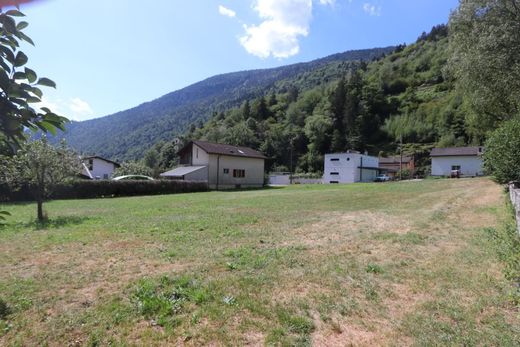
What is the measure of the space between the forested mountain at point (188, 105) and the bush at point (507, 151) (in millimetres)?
94632

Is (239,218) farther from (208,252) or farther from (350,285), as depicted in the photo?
(350,285)

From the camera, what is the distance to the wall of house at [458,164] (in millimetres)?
49750

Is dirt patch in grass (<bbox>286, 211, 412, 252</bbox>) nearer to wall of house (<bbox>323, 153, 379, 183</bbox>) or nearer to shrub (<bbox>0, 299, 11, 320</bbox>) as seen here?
shrub (<bbox>0, 299, 11, 320</bbox>)

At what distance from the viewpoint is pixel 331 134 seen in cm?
8825

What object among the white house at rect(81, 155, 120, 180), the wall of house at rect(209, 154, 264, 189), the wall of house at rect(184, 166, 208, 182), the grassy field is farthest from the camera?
the white house at rect(81, 155, 120, 180)

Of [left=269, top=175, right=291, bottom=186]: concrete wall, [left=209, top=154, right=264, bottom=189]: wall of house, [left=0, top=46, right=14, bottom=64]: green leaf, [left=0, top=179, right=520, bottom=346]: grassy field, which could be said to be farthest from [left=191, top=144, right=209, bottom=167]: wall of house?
[left=0, top=46, right=14, bottom=64]: green leaf

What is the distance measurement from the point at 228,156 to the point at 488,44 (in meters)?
27.3

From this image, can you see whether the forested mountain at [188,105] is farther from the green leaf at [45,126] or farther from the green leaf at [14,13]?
the green leaf at [45,126]

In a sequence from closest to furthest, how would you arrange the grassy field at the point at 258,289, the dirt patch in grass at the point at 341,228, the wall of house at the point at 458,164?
the grassy field at the point at 258,289 → the dirt patch in grass at the point at 341,228 → the wall of house at the point at 458,164

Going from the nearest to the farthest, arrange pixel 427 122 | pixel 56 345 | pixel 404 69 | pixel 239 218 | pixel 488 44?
pixel 56 345 < pixel 239 218 < pixel 488 44 < pixel 427 122 < pixel 404 69

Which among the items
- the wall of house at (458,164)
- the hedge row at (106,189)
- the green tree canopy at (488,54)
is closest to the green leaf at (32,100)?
the green tree canopy at (488,54)

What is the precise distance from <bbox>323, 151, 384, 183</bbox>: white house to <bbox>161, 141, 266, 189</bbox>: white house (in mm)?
19852

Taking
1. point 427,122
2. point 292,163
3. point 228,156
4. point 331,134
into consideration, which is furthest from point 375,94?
point 228,156

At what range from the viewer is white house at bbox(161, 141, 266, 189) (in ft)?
117
